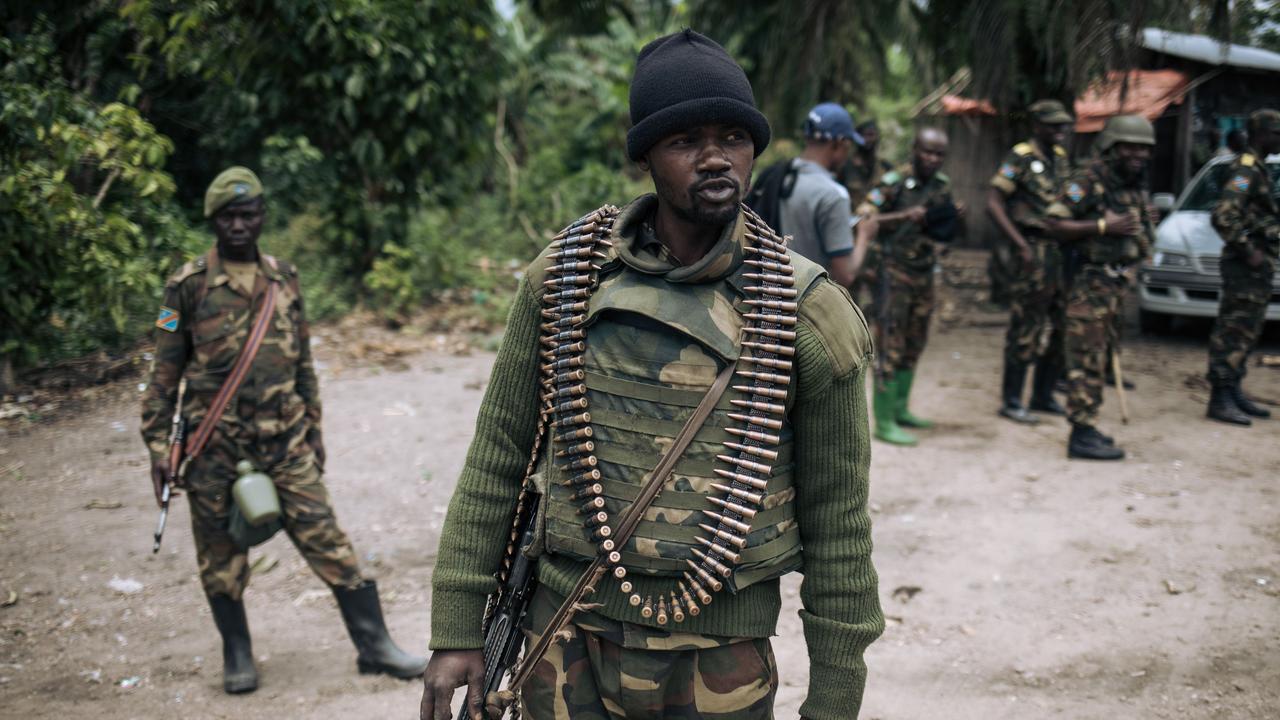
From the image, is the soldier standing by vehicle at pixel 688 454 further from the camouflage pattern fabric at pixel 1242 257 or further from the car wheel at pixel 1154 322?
the car wheel at pixel 1154 322

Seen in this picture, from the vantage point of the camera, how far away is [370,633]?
14.3 ft

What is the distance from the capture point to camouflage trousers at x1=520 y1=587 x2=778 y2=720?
208 cm

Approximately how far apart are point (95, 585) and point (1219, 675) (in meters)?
5.31

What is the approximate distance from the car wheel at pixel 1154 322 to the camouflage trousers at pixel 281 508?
31.1 feet

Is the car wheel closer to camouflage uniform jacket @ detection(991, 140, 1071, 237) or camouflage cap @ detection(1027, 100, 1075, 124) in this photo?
camouflage uniform jacket @ detection(991, 140, 1071, 237)

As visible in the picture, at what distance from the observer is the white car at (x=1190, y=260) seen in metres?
9.70

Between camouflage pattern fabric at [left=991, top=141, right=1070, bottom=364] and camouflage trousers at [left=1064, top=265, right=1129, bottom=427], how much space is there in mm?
579

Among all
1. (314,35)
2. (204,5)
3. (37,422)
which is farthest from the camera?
(314,35)

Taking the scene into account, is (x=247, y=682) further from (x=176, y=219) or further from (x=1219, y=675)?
(x=176, y=219)

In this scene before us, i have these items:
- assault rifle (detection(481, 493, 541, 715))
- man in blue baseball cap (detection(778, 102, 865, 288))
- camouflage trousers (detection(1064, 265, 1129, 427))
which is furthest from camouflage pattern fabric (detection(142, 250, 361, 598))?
camouflage trousers (detection(1064, 265, 1129, 427))

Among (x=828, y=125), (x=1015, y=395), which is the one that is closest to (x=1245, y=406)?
(x=1015, y=395)

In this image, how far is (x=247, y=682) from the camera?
4266 millimetres

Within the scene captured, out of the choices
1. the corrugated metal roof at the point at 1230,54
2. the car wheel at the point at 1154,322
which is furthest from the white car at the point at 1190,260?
the corrugated metal roof at the point at 1230,54

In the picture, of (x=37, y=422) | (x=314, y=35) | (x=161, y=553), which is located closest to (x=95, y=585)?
(x=161, y=553)
